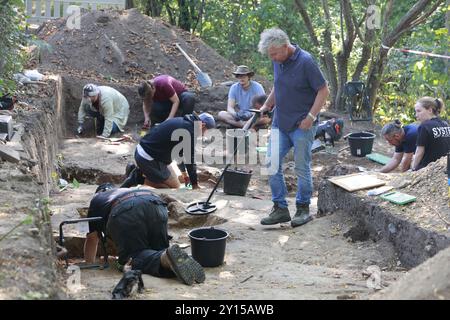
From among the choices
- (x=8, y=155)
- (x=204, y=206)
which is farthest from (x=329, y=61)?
(x=8, y=155)

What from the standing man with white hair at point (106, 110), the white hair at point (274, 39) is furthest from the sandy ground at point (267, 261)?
the standing man with white hair at point (106, 110)

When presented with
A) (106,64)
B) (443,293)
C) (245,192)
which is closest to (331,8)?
(106,64)

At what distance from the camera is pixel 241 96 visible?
40.3 ft

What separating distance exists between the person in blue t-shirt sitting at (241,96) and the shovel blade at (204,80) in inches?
95.6

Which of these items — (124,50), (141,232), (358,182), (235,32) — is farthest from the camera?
(235,32)

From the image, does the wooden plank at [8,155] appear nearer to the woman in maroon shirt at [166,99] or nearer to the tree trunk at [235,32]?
the woman in maroon shirt at [166,99]

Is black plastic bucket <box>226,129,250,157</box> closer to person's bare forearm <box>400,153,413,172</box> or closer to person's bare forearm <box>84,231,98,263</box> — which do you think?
person's bare forearm <box>400,153,413,172</box>

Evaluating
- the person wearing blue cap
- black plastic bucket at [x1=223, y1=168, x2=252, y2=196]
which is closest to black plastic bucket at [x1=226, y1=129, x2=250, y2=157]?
black plastic bucket at [x1=223, y1=168, x2=252, y2=196]

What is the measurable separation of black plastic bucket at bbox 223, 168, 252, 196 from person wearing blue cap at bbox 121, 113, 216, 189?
17.4 inches

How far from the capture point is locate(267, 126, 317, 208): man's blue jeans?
709 centimetres

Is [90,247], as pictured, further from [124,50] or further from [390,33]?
[124,50]

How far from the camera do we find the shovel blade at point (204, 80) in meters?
15.2

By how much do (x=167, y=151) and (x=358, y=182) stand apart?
2667mm
